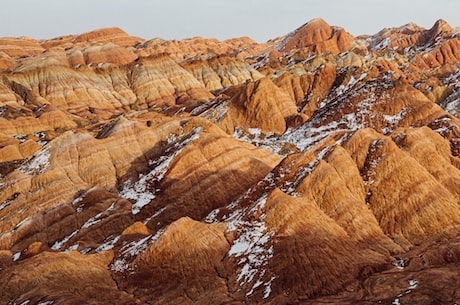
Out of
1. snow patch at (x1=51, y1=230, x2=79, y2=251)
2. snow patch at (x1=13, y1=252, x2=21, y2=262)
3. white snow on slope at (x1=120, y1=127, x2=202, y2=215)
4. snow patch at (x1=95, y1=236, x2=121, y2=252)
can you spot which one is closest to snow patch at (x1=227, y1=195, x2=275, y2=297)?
snow patch at (x1=95, y1=236, x2=121, y2=252)

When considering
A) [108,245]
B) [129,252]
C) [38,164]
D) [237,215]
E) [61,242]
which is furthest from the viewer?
[38,164]

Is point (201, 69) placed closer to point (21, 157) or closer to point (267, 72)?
point (267, 72)

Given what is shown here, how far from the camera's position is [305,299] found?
32.8 metres

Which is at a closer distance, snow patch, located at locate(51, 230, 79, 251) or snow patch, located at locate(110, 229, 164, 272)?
snow patch, located at locate(110, 229, 164, 272)

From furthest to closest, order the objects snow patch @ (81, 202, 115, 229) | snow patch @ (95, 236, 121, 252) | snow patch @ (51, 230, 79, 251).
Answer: snow patch @ (81, 202, 115, 229) < snow patch @ (51, 230, 79, 251) < snow patch @ (95, 236, 121, 252)

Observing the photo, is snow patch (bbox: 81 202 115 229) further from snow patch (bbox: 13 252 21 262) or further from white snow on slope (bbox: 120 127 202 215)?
snow patch (bbox: 13 252 21 262)

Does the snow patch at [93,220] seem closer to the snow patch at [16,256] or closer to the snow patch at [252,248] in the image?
the snow patch at [16,256]

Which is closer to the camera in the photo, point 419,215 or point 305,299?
point 305,299

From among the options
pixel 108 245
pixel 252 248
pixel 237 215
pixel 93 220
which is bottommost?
pixel 108 245

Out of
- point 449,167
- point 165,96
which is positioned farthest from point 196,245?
point 165,96

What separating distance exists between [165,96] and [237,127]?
67451mm

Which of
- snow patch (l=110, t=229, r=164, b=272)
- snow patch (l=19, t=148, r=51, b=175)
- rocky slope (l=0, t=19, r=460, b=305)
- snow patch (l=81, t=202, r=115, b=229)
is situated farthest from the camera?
snow patch (l=19, t=148, r=51, b=175)

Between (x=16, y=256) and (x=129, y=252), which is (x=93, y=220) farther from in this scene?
(x=129, y=252)

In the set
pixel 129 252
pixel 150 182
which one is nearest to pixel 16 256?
pixel 129 252
